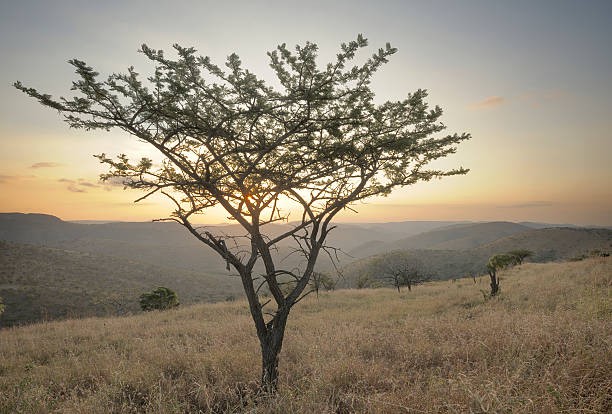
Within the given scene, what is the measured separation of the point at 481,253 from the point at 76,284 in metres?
86.4

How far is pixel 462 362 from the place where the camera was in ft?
19.8

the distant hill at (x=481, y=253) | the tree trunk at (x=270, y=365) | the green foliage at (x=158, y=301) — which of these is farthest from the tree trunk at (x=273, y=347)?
the distant hill at (x=481, y=253)

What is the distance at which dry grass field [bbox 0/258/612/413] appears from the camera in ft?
13.6

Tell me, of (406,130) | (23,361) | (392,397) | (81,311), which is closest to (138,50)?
(406,130)

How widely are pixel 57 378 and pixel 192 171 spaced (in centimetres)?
576

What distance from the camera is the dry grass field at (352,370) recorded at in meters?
4.13

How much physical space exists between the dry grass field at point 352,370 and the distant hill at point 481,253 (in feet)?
188

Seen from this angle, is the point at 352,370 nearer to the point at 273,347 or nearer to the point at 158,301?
the point at 273,347

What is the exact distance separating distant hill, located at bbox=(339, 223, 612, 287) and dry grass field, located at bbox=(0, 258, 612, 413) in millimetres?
57216

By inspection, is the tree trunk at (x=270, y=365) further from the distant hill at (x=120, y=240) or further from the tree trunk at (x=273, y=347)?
the distant hill at (x=120, y=240)

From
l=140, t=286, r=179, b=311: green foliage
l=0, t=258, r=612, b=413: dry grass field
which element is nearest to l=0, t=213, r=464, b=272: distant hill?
l=140, t=286, r=179, b=311: green foliage

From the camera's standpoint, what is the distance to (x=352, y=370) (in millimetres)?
5910

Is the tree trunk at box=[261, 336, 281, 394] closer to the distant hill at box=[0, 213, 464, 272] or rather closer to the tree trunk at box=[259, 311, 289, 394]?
the tree trunk at box=[259, 311, 289, 394]

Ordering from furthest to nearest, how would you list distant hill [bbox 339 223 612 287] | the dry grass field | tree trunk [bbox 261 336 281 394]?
distant hill [bbox 339 223 612 287] < tree trunk [bbox 261 336 281 394] < the dry grass field
